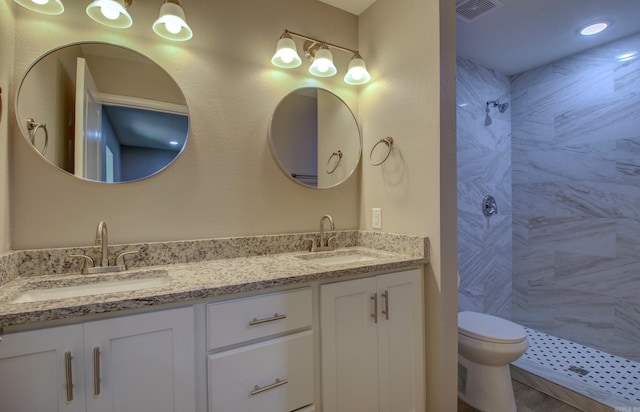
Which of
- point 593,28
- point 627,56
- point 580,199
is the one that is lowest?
point 580,199

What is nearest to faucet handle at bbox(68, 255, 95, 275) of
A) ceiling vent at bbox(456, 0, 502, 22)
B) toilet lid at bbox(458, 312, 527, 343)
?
toilet lid at bbox(458, 312, 527, 343)

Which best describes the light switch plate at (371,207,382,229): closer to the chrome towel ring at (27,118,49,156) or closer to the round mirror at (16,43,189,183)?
the round mirror at (16,43,189,183)

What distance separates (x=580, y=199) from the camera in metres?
2.43

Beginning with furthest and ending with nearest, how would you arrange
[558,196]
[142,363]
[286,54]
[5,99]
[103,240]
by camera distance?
[558,196] < [286,54] < [103,240] < [5,99] < [142,363]

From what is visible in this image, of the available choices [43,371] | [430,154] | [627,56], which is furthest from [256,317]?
[627,56]

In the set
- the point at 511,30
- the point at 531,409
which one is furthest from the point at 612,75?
the point at 531,409

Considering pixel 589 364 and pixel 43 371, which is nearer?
pixel 43 371

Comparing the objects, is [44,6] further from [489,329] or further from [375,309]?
[489,329]

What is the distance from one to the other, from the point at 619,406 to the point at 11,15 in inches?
136

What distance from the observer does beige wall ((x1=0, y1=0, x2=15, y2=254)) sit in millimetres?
1112

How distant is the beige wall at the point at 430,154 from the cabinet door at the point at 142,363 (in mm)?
1156

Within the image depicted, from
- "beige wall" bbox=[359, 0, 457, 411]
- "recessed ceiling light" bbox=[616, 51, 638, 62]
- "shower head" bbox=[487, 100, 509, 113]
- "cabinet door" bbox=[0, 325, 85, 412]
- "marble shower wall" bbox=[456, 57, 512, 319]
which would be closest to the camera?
"cabinet door" bbox=[0, 325, 85, 412]

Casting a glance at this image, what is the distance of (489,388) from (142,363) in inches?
70.0

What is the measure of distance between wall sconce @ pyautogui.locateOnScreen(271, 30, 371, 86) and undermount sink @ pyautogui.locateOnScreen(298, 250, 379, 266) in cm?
107
